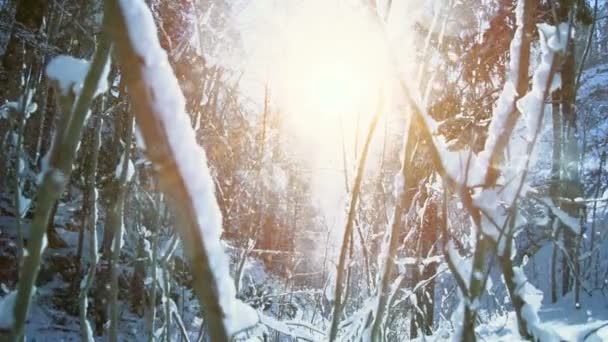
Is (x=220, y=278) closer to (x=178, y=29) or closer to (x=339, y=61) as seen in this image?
(x=339, y=61)

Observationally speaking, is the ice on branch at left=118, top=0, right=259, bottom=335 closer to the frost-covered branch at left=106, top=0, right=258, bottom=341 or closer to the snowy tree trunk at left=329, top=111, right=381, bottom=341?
the frost-covered branch at left=106, top=0, right=258, bottom=341

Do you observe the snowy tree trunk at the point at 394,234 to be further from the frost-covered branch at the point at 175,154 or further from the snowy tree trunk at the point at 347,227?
the frost-covered branch at the point at 175,154

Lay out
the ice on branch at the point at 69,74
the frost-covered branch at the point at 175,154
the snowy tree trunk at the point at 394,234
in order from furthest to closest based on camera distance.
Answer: the snowy tree trunk at the point at 394,234, the ice on branch at the point at 69,74, the frost-covered branch at the point at 175,154

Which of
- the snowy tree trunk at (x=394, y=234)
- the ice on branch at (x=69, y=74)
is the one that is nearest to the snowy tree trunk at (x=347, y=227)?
the snowy tree trunk at (x=394, y=234)

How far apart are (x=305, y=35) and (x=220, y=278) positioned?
4.70 ft

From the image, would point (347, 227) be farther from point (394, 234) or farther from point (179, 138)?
point (179, 138)

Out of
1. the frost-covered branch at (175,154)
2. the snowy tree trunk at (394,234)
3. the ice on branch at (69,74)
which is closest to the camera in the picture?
the frost-covered branch at (175,154)

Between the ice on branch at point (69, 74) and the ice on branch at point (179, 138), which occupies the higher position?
the ice on branch at point (69, 74)

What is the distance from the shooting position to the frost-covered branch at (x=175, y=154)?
0.32 meters

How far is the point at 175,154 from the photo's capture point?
317 millimetres

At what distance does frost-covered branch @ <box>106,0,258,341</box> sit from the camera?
12.4 inches

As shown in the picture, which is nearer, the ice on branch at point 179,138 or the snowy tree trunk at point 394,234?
the ice on branch at point 179,138

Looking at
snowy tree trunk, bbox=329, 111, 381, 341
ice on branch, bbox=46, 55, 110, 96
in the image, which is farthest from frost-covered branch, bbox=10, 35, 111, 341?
snowy tree trunk, bbox=329, 111, 381, 341

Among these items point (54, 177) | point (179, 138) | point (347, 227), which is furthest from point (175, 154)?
point (347, 227)
